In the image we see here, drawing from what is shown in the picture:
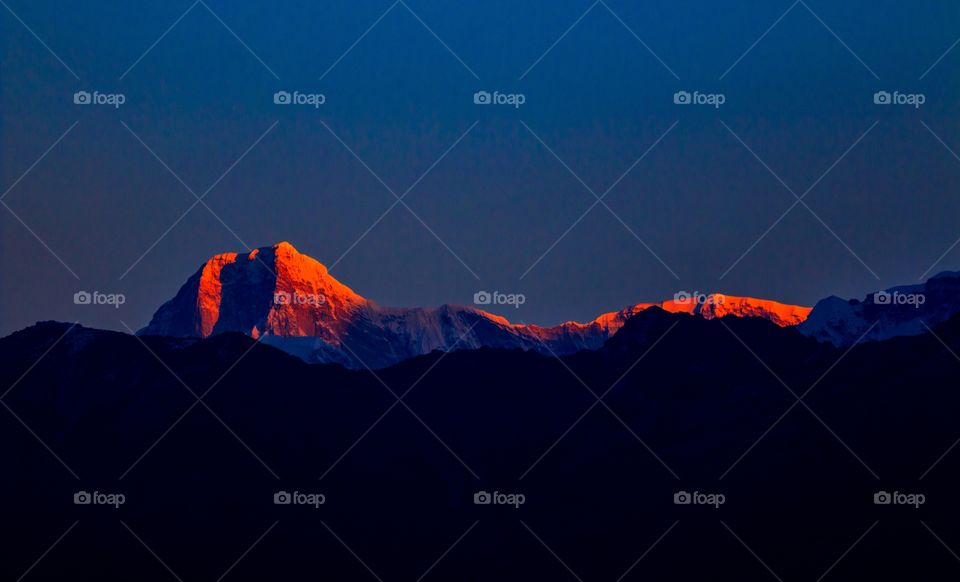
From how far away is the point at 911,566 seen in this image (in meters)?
172

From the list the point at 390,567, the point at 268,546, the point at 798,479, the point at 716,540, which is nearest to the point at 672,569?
the point at 716,540

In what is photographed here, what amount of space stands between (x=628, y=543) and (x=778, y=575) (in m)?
22.7

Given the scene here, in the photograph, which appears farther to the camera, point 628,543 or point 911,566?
point 628,543

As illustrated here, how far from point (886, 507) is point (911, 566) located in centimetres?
1222

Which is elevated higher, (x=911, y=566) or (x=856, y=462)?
(x=856, y=462)

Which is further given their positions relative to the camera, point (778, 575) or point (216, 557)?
point (216, 557)

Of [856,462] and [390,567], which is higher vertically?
[856,462]

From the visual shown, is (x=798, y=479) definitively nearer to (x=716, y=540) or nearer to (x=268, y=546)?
(x=716, y=540)

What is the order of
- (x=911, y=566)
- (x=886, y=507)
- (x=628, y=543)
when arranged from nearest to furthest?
(x=911, y=566) → (x=886, y=507) → (x=628, y=543)

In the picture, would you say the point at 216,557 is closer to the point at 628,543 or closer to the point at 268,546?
the point at 268,546

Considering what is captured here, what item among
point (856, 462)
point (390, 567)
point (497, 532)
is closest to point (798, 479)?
point (856, 462)

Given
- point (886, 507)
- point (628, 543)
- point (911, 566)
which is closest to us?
point (911, 566)

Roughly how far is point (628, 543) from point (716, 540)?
11.8 metres

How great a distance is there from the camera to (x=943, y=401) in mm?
196250
